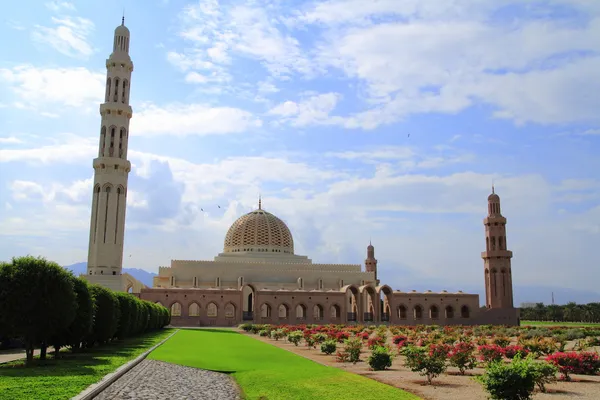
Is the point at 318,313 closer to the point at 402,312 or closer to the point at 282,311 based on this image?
the point at 282,311

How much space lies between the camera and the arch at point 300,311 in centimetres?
4350

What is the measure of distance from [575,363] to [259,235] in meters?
43.0

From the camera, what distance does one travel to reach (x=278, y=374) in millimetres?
12031

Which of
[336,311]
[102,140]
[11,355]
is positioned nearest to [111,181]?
[102,140]

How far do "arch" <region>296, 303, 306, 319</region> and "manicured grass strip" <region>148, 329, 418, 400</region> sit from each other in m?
24.5

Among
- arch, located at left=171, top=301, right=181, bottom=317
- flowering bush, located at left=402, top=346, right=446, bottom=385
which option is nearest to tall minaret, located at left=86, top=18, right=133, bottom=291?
arch, located at left=171, top=301, right=181, bottom=317

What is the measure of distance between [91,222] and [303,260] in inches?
824

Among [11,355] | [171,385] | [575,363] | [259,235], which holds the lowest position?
[11,355]

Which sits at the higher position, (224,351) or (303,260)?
(303,260)

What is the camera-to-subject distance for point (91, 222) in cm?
3894

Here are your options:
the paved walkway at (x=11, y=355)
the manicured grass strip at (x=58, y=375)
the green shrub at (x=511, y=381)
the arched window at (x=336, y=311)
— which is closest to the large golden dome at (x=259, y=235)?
the arched window at (x=336, y=311)

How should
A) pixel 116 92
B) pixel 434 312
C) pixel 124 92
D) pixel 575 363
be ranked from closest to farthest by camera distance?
pixel 575 363
pixel 116 92
pixel 124 92
pixel 434 312

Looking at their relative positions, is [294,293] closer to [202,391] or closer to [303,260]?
[303,260]

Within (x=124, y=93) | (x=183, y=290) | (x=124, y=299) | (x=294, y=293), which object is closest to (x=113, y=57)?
(x=124, y=93)
